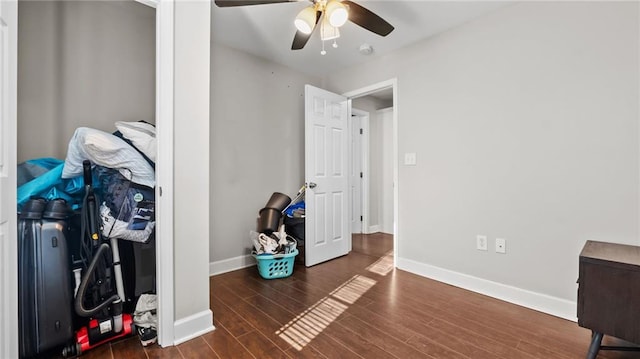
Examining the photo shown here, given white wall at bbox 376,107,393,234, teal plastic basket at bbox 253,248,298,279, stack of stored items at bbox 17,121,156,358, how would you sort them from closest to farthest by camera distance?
stack of stored items at bbox 17,121,156,358
teal plastic basket at bbox 253,248,298,279
white wall at bbox 376,107,393,234

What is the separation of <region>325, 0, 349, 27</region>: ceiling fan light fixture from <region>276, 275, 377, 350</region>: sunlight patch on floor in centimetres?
201

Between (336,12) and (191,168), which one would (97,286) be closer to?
(191,168)

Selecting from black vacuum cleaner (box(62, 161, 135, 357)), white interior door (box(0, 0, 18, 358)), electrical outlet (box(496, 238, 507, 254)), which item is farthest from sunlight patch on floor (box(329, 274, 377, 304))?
white interior door (box(0, 0, 18, 358))

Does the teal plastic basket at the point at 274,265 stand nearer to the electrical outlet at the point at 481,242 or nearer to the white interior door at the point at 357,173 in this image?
the electrical outlet at the point at 481,242

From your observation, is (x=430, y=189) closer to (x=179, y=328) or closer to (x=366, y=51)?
(x=366, y=51)

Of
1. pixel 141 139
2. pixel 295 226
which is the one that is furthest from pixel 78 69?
pixel 295 226

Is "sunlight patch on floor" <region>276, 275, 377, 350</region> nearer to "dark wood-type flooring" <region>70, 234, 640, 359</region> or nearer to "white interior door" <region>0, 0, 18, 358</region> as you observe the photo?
"dark wood-type flooring" <region>70, 234, 640, 359</region>

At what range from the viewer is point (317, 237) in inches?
126

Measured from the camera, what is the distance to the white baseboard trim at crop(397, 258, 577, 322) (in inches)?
80.5

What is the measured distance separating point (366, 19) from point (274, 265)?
7.44 ft

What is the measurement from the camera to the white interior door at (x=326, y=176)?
124 inches

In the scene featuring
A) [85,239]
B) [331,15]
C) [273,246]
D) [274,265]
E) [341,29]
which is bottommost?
[274,265]

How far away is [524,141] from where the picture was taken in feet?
7.36

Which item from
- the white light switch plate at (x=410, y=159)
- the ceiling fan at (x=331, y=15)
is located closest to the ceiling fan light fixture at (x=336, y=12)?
the ceiling fan at (x=331, y=15)
